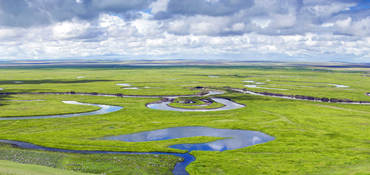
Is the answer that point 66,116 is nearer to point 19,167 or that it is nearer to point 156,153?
point 156,153

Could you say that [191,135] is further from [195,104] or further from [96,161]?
[195,104]

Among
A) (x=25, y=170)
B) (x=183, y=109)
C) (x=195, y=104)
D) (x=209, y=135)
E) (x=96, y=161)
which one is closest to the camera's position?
(x=25, y=170)

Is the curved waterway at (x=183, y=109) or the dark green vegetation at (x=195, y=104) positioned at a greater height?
the dark green vegetation at (x=195, y=104)

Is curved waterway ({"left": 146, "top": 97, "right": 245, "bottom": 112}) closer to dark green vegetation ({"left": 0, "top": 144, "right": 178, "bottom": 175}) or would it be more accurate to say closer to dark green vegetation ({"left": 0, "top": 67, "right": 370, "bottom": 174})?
dark green vegetation ({"left": 0, "top": 67, "right": 370, "bottom": 174})

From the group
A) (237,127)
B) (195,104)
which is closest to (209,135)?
(237,127)

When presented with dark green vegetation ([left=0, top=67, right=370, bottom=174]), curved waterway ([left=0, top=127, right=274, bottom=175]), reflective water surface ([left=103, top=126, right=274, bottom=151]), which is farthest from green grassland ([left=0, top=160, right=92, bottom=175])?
reflective water surface ([left=103, top=126, right=274, bottom=151])

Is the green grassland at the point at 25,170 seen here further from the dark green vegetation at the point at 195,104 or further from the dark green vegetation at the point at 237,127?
the dark green vegetation at the point at 195,104

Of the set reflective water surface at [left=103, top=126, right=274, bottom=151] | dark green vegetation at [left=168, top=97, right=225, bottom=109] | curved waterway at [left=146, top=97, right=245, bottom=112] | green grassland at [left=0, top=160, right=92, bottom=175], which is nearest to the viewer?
green grassland at [left=0, top=160, right=92, bottom=175]

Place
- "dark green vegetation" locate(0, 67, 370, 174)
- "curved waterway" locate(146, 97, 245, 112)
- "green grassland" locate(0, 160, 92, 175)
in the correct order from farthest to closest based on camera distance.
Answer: "curved waterway" locate(146, 97, 245, 112)
"dark green vegetation" locate(0, 67, 370, 174)
"green grassland" locate(0, 160, 92, 175)

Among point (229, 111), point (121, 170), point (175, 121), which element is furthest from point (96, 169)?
point (229, 111)

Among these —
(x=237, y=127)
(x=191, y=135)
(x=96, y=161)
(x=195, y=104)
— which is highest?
(x=195, y=104)

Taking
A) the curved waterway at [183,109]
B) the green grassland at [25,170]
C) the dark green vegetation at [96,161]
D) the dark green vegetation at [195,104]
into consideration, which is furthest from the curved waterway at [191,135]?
the dark green vegetation at [195,104]
